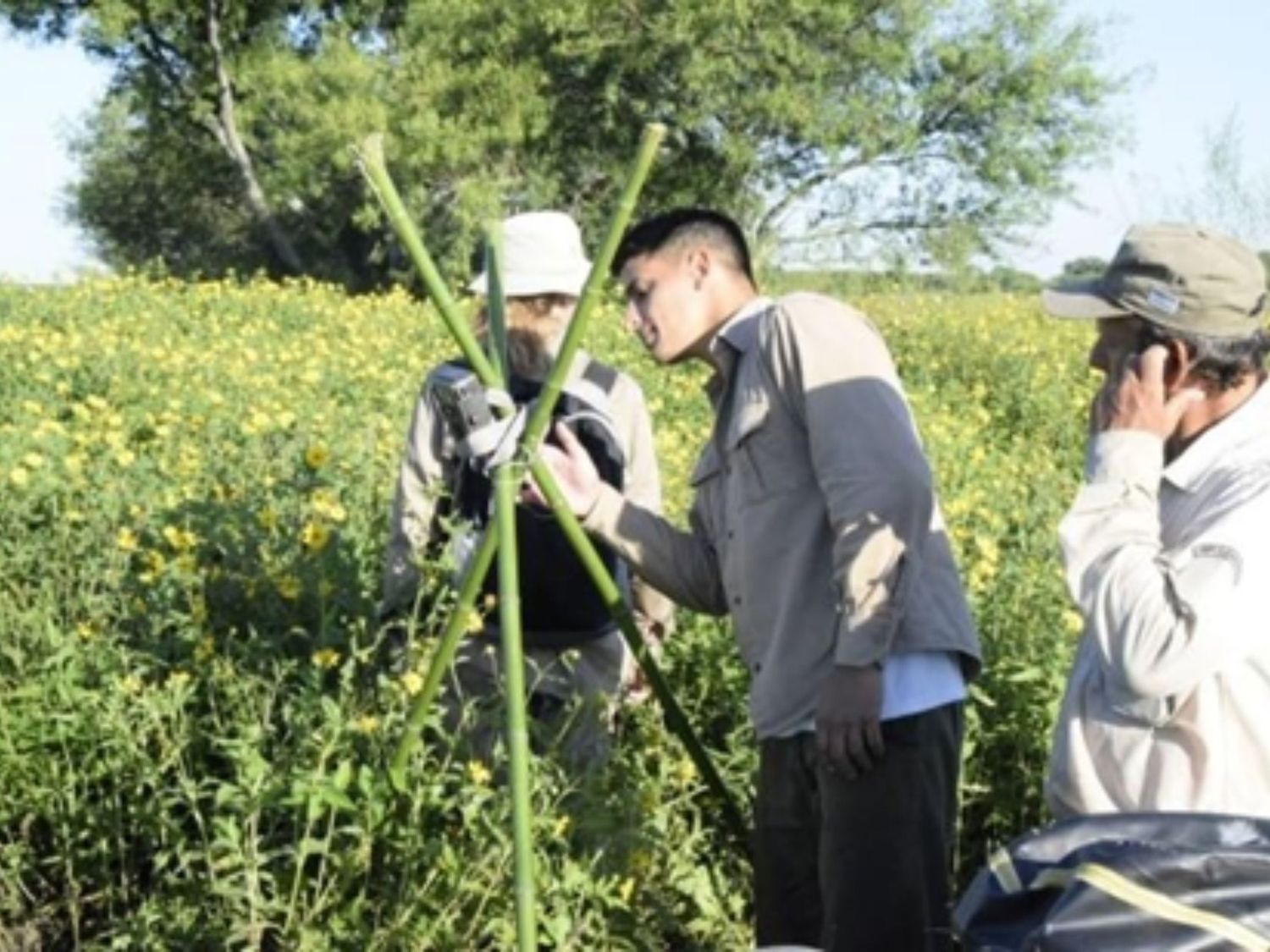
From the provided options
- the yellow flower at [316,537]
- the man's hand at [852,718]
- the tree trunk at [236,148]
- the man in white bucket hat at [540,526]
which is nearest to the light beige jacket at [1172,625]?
the man's hand at [852,718]

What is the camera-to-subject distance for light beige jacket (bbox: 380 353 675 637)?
408cm

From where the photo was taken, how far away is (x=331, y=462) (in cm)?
550

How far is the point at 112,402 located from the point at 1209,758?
23.0 feet

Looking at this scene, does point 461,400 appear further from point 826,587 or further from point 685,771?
point 685,771

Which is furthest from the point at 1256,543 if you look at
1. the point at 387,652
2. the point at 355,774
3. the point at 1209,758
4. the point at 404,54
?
the point at 404,54

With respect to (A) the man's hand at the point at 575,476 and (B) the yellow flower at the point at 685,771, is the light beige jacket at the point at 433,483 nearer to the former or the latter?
(B) the yellow flower at the point at 685,771

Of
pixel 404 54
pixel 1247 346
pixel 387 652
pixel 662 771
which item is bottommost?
pixel 662 771

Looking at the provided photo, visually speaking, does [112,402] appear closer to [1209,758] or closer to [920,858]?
[920,858]

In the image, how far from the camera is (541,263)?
3.97m

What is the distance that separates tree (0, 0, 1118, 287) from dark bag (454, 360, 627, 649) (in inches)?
1118

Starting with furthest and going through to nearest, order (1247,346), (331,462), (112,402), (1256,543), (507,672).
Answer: (112,402) → (331,462) → (507,672) → (1247,346) → (1256,543)

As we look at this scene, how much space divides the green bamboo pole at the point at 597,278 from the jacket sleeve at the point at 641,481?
0.99 metres

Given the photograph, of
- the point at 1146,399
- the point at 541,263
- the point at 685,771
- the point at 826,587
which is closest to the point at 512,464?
the point at 826,587

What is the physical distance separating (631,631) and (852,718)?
0.50 meters
